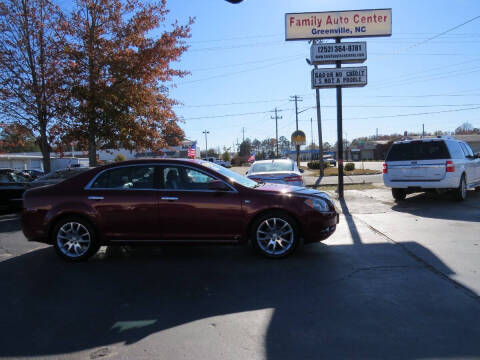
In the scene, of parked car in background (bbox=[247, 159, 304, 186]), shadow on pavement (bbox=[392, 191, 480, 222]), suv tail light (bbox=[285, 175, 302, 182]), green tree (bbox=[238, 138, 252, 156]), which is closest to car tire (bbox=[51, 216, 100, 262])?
parked car in background (bbox=[247, 159, 304, 186])

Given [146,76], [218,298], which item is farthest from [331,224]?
[146,76]

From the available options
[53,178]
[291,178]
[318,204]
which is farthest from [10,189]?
[318,204]

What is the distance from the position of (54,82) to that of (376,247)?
1213 centimetres

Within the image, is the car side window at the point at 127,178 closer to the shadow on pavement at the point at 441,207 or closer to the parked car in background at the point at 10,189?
the shadow on pavement at the point at 441,207

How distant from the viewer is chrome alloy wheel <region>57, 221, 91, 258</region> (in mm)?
5715

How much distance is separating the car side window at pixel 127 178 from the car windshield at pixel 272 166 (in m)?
5.21

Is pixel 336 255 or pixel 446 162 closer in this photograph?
pixel 336 255

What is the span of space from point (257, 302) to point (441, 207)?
8190 millimetres

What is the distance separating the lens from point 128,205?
557 centimetres

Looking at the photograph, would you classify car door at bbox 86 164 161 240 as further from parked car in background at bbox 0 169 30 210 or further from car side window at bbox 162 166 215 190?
parked car in background at bbox 0 169 30 210

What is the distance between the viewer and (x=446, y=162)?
33.6ft

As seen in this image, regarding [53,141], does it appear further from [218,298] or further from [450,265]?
[450,265]

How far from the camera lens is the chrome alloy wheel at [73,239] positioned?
571 cm

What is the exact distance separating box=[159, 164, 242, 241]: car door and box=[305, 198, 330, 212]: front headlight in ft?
3.49
